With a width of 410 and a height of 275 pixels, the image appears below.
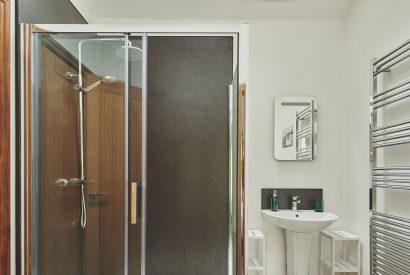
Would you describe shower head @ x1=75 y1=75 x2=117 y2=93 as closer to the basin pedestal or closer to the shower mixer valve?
the shower mixer valve

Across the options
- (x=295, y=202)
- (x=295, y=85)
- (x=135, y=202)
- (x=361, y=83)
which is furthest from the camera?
(x=295, y=85)

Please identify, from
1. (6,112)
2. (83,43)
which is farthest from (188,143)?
(6,112)

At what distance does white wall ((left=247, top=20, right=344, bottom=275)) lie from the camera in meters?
2.77

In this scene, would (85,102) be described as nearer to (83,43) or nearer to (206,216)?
(83,43)

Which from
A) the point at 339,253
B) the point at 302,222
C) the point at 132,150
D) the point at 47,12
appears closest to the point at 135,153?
the point at 132,150

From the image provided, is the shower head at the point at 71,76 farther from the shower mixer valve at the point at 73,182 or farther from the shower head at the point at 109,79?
the shower mixer valve at the point at 73,182

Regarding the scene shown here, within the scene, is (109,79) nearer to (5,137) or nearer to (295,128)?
(5,137)

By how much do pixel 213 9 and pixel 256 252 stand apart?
2246mm

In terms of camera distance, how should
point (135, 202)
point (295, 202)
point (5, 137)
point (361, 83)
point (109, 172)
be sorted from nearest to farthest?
point (5, 137)
point (135, 202)
point (109, 172)
point (361, 83)
point (295, 202)

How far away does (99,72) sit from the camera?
1.95 metres

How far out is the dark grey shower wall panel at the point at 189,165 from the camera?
204 centimetres

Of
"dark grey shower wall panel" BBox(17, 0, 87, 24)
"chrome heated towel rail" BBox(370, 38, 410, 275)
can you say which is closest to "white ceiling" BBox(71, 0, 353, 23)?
"dark grey shower wall panel" BBox(17, 0, 87, 24)

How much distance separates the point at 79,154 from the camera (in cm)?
199

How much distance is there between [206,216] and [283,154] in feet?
3.40
